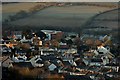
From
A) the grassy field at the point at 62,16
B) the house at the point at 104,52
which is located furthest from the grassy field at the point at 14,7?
the house at the point at 104,52

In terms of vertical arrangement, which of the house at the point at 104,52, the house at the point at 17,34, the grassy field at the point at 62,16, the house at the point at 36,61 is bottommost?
the house at the point at 36,61

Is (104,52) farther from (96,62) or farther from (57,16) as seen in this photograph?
(57,16)

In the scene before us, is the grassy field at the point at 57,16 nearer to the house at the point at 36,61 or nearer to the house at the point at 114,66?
the house at the point at 36,61

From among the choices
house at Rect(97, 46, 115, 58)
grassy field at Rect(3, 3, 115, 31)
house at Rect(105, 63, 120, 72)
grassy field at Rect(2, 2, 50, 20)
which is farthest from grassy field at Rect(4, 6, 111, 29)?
house at Rect(105, 63, 120, 72)

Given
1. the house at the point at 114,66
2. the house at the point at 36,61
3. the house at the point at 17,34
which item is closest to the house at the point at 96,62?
the house at the point at 114,66

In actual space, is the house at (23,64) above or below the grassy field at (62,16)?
below

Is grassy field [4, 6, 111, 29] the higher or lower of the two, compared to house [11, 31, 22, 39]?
Answer: higher

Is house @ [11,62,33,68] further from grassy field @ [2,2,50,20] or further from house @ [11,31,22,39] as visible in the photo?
grassy field @ [2,2,50,20]

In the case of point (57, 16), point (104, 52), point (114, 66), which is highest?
point (57, 16)

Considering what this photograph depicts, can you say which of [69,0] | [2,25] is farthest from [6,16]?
[69,0]

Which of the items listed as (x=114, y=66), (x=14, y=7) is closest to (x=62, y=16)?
(x=14, y=7)

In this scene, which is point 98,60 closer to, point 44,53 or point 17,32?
point 44,53
